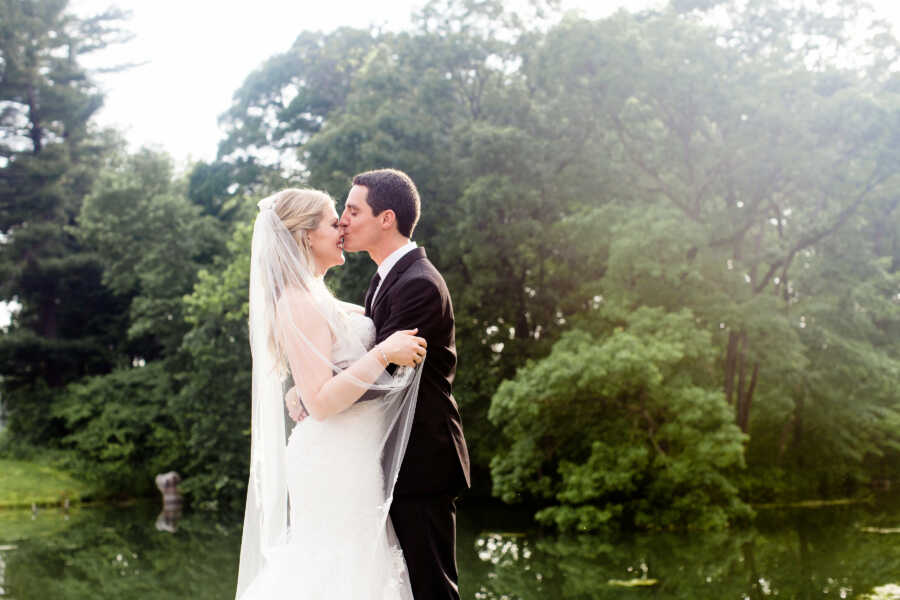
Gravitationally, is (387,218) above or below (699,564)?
above

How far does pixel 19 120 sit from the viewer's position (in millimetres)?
29859

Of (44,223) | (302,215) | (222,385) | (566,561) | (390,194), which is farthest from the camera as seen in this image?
(44,223)

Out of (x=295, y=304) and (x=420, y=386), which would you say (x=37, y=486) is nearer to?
(x=295, y=304)

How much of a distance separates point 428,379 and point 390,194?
69cm

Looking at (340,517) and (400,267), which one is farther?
(340,517)

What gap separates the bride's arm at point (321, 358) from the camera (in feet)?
11.3

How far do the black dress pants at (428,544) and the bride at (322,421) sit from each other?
0.07 metres

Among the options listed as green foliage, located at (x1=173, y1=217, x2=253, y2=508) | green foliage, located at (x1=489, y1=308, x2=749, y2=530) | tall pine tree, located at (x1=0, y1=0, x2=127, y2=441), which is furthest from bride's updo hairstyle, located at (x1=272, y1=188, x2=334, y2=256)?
tall pine tree, located at (x1=0, y1=0, x2=127, y2=441)

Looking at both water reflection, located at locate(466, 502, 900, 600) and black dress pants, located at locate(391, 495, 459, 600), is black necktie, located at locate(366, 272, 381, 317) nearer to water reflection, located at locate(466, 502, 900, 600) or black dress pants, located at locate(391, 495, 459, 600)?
black dress pants, located at locate(391, 495, 459, 600)

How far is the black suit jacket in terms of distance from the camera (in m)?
3.53

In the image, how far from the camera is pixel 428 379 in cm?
365

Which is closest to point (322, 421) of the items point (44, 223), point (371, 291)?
point (371, 291)

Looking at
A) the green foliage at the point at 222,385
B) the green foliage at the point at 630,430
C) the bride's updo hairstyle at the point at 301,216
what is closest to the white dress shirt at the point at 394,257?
the bride's updo hairstyle at the point at 301,216

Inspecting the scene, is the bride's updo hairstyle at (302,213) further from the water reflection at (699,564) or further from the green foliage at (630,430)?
the green foliage at (630,430)
